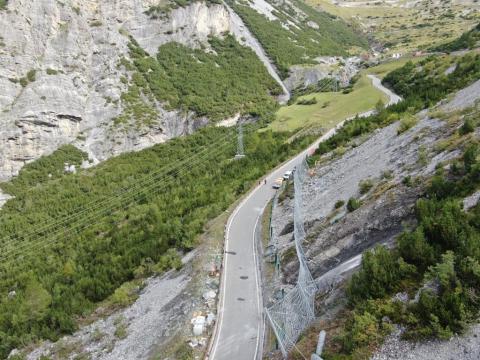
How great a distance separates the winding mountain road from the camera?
61.0 ft

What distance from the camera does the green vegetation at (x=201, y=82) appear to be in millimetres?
80812

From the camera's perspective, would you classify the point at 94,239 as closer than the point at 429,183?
No

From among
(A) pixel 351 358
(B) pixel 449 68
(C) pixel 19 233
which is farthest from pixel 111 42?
(A) pixel 351 358

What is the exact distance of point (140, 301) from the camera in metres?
26.0

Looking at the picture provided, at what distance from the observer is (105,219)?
5194 cm

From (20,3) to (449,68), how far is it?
252 feet

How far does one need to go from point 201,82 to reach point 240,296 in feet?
238

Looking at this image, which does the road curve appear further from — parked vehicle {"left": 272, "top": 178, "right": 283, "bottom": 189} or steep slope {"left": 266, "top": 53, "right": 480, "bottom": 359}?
steep slope {"left": 266, "top": 53, "right": 480, "bottom": 359}

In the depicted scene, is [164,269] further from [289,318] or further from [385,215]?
[385,215]

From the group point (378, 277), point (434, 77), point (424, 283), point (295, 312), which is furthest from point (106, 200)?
point (424, 283)

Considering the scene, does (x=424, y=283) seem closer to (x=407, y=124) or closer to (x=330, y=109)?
(x=407, y=124)

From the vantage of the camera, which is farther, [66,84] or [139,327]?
[66,84]

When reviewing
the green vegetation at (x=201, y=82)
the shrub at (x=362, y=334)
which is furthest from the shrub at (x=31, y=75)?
the shrub at (x=362, y=334)

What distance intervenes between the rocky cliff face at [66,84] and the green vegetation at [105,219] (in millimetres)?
3963
